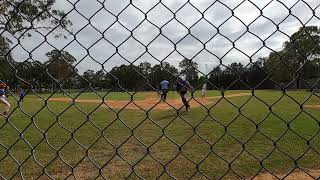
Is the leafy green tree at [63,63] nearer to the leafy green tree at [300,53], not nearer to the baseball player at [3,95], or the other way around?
the baseball player at [3,95]

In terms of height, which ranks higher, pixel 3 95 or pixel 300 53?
pixel 300 53

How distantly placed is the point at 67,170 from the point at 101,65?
13.9ft

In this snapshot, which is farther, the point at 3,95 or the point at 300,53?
the point at 3,95

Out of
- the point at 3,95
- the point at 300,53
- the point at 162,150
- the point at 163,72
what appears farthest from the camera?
the point at 162,150

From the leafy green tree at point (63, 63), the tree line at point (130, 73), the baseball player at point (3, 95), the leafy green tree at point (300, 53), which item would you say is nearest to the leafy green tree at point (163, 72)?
the tree line at point (130, 73)

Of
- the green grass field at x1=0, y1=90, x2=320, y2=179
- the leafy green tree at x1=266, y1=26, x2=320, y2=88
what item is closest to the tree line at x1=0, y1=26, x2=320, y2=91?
the leafy green tree at x1=266, y1=26, x2=320, y2=88

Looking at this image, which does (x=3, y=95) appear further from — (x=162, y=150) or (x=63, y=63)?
(x=162, y=150)

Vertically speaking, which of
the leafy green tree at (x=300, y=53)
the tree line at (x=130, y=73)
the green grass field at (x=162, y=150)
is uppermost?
the leafy green tree at (x=300, y=53)

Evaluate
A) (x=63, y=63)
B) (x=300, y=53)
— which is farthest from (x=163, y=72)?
(x=300, y=53)

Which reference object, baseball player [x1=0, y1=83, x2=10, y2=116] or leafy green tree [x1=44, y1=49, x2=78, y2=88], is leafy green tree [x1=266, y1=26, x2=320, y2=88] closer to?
leafy green tree [x1=44, y1=49, x2=78, y2=88]

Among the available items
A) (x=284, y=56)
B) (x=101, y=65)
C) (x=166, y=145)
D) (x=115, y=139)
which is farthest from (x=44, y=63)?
(x=115, y=139)

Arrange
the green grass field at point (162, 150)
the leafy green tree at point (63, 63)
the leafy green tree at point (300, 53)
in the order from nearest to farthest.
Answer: the leafy green tree at point (63, 63) < the leafy green tree at point (300, 53) < the green grass field at point (162, 150)

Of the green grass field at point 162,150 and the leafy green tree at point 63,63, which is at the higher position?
the leafy green tree at point 63,63

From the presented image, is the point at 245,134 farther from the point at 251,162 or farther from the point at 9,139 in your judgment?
the point at 9,139
